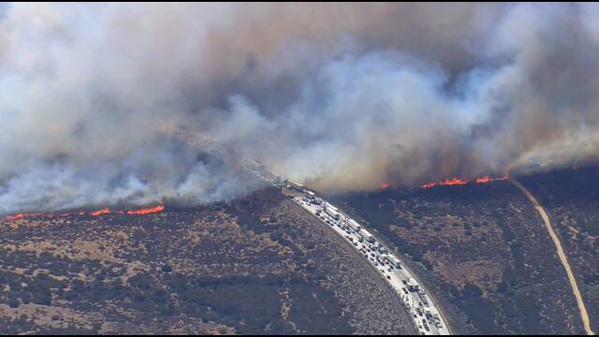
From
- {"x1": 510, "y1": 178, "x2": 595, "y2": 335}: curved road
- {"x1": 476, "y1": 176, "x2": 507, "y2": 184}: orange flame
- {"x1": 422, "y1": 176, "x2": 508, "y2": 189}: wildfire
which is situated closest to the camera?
{"x1": 510, "y1": 178, "x2": 595, "y2": 335}: curved road

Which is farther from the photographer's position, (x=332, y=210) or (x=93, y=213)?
(x=332, y=210)

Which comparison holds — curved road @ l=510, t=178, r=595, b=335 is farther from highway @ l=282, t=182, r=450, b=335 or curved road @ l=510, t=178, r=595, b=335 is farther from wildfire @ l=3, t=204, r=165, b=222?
wildfire @ l=3, t=204, r=165, b=222

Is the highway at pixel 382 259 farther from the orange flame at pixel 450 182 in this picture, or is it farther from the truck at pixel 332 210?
the orange flame at pixel 450 182

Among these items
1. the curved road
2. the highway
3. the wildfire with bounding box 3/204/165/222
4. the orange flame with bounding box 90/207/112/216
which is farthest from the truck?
the orange flame with bounding box 90/207/112/216

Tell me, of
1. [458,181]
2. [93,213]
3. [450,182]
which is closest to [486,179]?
[458,181]

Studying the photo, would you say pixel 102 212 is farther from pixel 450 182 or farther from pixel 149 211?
pixel 450 182

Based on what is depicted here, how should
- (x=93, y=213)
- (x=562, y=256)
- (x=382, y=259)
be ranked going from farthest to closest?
(x=562, y=256), (x=93, y=213), (x=382, y=259)
